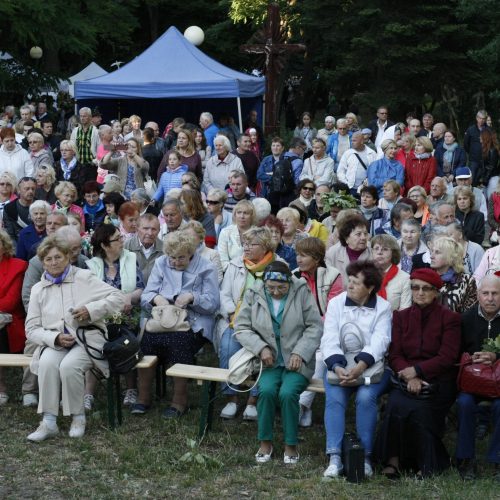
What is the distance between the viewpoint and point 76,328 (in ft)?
25.3

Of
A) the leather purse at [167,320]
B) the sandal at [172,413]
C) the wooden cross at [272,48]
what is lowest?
the sandal at [172,413]

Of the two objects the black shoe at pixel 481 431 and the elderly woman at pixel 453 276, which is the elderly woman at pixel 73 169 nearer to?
the elderly woman at pixel 453 276

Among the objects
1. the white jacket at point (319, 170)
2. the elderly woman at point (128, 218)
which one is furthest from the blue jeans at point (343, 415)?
the white jacket at point (319, 170)

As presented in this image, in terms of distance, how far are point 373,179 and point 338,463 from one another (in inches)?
269

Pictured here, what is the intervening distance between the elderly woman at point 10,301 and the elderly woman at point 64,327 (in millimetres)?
702

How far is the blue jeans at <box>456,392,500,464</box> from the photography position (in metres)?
6.75

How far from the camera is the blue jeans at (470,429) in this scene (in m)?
6.75

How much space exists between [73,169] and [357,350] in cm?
704

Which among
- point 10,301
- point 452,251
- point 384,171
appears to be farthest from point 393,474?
point 384,171

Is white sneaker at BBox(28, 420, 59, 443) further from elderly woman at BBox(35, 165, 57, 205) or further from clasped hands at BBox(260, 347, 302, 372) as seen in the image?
elderly woman at BBox(35, 165, 57, 205)

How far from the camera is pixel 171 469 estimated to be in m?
6.89

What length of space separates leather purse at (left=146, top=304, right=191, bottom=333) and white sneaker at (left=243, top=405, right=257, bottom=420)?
30.7 inches

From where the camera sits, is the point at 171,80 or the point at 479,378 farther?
the point at 171,80

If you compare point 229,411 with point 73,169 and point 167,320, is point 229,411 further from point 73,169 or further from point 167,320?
point 73,169
